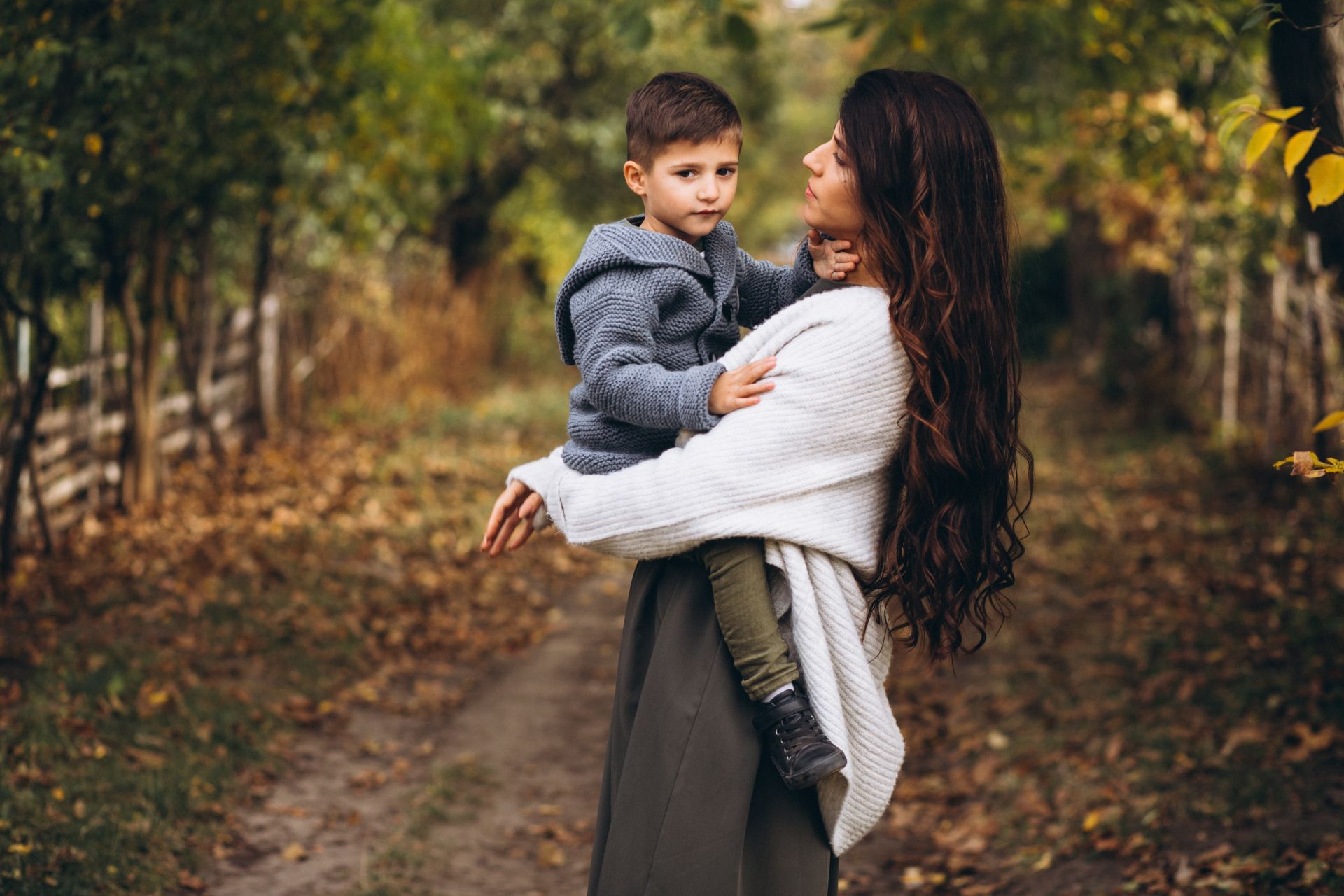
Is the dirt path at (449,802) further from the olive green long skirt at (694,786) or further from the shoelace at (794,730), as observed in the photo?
the shoelace at (794,730)

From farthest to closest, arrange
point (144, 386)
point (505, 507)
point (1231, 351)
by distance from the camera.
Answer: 1. point (1231, 351)
2. point (144, 386)
3. point (505, 507)

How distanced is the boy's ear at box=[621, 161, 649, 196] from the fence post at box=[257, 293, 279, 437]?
834 cm

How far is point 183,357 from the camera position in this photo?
8883 millimetres

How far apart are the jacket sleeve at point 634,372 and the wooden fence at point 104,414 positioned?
517 centimetres

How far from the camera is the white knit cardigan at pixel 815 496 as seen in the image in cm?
216

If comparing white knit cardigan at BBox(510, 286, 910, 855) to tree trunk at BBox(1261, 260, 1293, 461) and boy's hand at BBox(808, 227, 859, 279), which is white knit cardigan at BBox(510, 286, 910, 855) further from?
tree trunk at BBox(1261, 260, 1293, 461)

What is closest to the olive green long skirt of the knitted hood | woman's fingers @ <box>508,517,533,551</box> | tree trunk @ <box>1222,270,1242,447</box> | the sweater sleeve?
the sweater sleeve

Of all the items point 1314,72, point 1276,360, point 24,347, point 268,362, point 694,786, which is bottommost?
point 694,786

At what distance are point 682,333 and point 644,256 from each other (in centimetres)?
19

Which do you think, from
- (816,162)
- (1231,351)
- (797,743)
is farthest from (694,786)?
(1231,351)

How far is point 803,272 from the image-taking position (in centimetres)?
257

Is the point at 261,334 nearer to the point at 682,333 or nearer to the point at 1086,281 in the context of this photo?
the point at 682,333

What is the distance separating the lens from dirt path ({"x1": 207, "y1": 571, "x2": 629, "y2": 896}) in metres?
4.23

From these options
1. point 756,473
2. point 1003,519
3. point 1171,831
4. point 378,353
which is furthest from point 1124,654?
point 378,353
